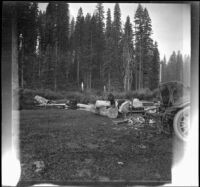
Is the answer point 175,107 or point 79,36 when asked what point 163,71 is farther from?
point 79,36

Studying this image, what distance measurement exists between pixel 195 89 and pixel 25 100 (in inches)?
81.4

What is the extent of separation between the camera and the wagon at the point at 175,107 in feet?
10.0

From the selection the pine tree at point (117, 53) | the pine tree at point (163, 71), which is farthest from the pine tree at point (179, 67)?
the pine tree at point (117, 53)

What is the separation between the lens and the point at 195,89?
2.63m

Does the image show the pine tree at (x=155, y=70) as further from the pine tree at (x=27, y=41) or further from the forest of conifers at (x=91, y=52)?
the pine tree at (x=27, y=41)

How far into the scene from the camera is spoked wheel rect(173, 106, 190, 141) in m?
3.03

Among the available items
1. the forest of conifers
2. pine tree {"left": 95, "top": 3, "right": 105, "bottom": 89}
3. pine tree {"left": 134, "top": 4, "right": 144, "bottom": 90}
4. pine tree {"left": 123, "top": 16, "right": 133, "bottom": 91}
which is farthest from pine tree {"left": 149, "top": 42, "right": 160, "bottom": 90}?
pine tree {"left": 95, "top": 3, "right": 105, "bottom": 89}

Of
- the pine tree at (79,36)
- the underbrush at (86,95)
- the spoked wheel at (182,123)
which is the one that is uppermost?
the pine tree at (79,36)

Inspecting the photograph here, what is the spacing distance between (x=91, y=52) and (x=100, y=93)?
0.57 meters

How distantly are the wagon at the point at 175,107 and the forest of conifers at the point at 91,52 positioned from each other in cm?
12

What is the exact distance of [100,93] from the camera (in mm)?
3184

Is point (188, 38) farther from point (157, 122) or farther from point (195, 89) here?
point (157, 122)

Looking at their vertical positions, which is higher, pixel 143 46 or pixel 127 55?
pixel 143 46

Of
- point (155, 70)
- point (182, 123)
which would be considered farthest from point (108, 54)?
point (182, 123)
